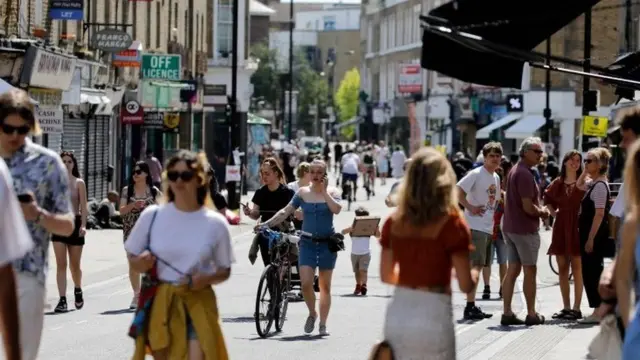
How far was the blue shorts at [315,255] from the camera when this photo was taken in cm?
1634

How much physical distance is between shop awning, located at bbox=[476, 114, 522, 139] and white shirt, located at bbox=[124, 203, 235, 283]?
65.0m

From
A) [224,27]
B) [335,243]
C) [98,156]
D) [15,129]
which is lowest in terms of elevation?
[98,156]

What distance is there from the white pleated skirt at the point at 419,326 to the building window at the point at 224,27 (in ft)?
192

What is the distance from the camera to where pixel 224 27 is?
221ft

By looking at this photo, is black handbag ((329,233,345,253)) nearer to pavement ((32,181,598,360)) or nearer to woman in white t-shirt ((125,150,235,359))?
pavement ((32,181,598,360))

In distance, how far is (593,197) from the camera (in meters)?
17.2

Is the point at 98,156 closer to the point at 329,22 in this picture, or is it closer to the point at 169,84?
the point at 169,84

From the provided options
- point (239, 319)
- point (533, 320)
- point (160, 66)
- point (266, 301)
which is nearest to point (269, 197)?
point (239, 319)

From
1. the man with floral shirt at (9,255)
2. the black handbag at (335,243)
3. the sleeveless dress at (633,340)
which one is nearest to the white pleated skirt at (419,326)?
the sleeveless dress at (633,340)

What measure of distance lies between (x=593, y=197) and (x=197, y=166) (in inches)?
333

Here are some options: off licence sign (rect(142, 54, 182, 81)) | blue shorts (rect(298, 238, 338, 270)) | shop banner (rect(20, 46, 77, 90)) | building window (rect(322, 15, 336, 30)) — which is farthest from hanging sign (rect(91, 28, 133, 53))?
building window (rect(322, 15, 336, 30))

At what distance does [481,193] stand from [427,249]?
967cm

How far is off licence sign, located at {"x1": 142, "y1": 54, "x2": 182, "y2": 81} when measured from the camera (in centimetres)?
4634

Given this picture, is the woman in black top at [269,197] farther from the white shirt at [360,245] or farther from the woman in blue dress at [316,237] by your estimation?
the white shirt at [360,245]
